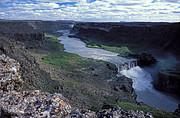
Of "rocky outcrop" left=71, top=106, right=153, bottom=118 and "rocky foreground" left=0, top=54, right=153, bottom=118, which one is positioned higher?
"rocky foreground" left=0, top=54, right=153, bottom=118

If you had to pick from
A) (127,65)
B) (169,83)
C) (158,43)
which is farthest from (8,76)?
(158,43)

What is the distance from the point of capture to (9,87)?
928cm

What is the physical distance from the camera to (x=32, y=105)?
7.20m

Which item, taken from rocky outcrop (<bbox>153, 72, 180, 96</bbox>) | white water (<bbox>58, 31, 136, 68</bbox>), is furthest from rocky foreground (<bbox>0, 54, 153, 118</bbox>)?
white water (<bbox>58, 31, 136, 68</bbox>)

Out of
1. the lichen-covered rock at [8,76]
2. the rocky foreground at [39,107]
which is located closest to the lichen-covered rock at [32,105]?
the rocky foreground at [39,107]

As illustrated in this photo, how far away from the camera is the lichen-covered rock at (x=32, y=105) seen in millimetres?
6738

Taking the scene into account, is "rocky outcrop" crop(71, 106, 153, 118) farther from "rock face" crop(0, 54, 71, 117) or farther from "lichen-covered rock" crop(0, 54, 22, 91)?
"lichen-covered rock" crop(0, 54, 22, 91)

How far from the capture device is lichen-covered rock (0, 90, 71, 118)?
6.74 metres

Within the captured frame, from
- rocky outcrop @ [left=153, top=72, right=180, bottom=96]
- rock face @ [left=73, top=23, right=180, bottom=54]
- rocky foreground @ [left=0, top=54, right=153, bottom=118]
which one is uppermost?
rocky foreground @ [left=0, top=54, right=153, bottom=118]

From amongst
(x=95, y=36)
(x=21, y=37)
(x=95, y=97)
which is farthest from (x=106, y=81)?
(x=95, y=36)

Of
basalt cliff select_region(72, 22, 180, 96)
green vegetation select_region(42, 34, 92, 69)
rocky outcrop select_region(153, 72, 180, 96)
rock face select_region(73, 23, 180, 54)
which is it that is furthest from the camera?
rock face select_region(73, 23, 180, 54)

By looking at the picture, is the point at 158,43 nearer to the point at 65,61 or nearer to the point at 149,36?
the point at 149,36

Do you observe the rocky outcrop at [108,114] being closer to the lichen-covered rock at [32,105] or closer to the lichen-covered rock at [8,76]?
the lichen-covered rock at [32,105]

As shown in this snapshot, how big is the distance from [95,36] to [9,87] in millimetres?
103225
